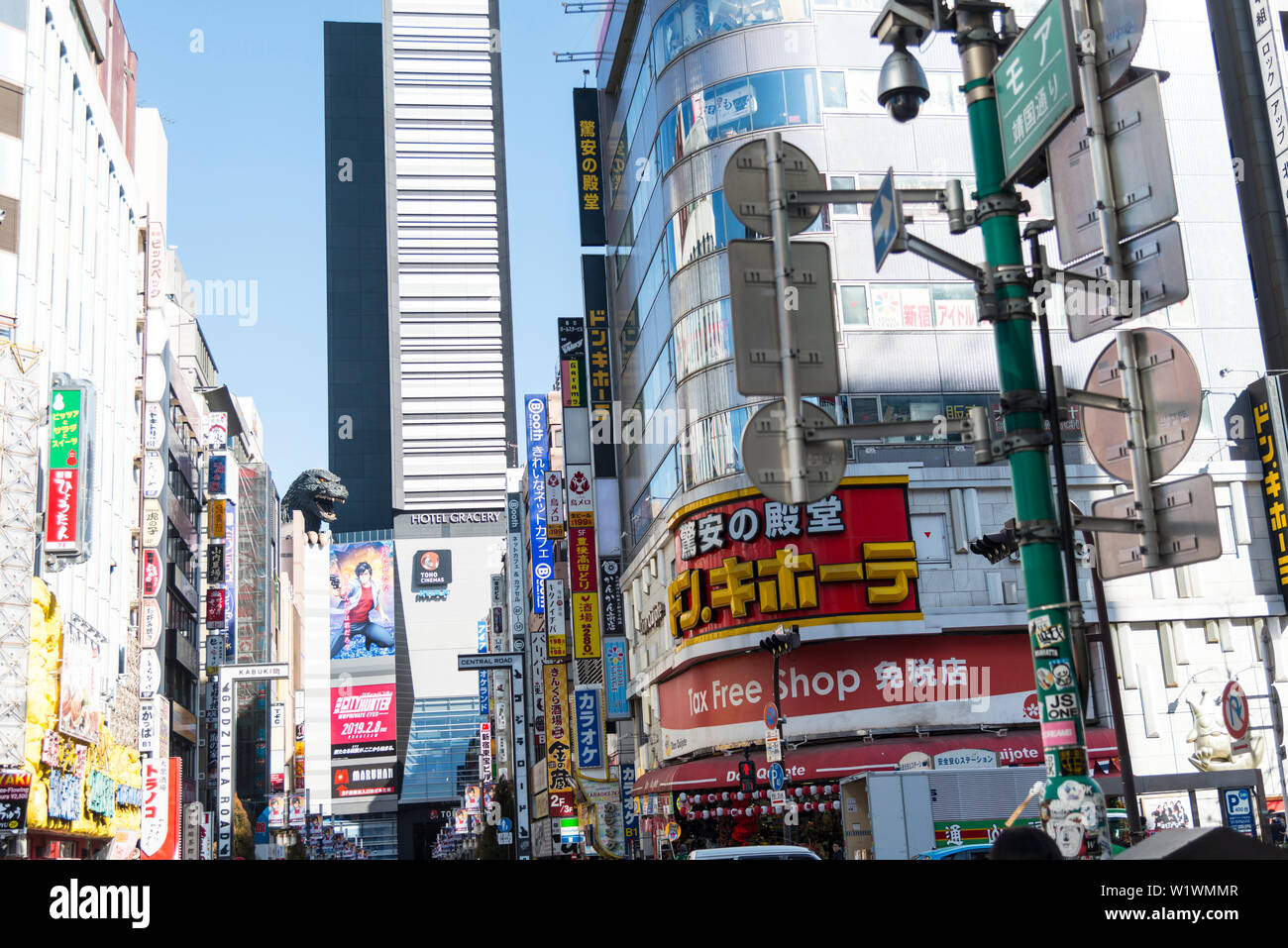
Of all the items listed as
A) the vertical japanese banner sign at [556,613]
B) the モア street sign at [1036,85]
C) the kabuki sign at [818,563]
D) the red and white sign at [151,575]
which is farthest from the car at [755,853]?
the red and white sign at [151,575]

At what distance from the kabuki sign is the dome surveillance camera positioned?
32.7 meters

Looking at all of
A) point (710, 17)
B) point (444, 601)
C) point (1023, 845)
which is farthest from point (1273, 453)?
point (444, 601)

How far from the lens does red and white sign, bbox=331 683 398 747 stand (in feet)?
547

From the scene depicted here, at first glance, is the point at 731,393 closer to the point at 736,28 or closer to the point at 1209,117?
the point at 736,28

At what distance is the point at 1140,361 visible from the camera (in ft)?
25.7

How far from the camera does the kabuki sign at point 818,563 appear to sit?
41.4 m

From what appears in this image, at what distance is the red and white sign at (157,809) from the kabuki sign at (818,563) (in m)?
34.1

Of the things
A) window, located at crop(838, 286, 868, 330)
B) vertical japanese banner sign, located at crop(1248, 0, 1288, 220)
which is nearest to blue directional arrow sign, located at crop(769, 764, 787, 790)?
window, located at crop(838, 286, 868, 330)

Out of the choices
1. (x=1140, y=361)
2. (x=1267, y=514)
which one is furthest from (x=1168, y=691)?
(x=1140, y=361)

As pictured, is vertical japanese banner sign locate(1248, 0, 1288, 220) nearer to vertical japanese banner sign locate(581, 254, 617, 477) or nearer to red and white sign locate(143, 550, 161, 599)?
A: vertical japanese banner sign locate(581, 254, 617, 477)

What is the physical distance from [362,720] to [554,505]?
4155 inches

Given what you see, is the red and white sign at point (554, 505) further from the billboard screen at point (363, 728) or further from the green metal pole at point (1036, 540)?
the billboard screen at point (363, 728)

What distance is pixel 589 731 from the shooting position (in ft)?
189
